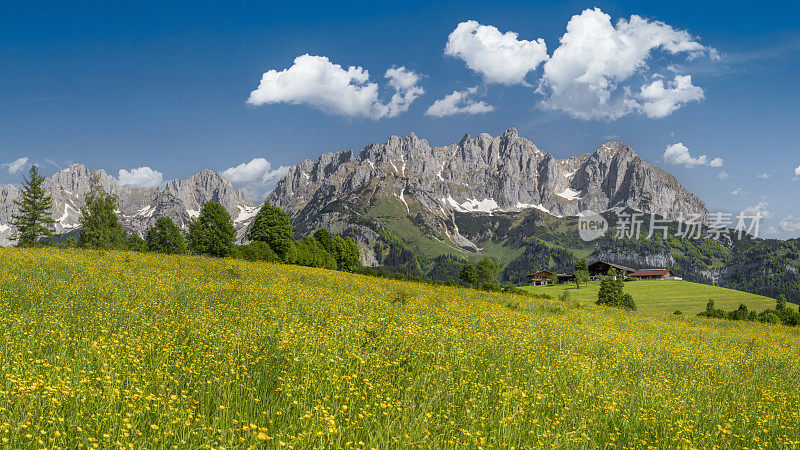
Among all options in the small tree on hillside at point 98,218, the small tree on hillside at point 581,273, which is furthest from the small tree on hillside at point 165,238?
Result: the small tree on hillside at point 581,273

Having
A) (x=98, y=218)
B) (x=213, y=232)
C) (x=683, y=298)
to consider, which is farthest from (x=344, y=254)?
(x=683, y=298)

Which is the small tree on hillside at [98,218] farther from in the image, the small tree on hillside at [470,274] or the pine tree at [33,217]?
the small tree on hillside at [470,274]

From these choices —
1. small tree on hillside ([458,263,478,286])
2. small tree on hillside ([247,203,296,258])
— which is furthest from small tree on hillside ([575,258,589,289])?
small tree on hillside ([247,203,296,258])

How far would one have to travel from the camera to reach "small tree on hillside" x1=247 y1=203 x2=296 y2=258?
67.3 meters

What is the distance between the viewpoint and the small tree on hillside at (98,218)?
65300mm

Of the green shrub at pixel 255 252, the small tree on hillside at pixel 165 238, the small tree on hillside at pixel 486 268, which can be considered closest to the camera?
the green shrub at pixel 255 252

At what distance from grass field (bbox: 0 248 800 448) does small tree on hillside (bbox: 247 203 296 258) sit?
52372 mm

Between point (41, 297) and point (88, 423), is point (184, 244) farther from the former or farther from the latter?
point (88, 423)

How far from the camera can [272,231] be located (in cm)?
6775

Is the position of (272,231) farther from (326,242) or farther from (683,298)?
(683,298)

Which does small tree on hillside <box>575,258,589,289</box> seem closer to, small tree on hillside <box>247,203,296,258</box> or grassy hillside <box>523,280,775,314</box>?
grassy hillside <box>523,280,775,314</box>

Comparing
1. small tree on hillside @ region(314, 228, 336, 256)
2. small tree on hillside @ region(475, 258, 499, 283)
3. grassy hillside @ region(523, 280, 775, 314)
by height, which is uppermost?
small tree on hillside @ region(314, 228, 336, 256)

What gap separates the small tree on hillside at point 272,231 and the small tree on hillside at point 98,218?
22.9m

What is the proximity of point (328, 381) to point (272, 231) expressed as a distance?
64560mm
